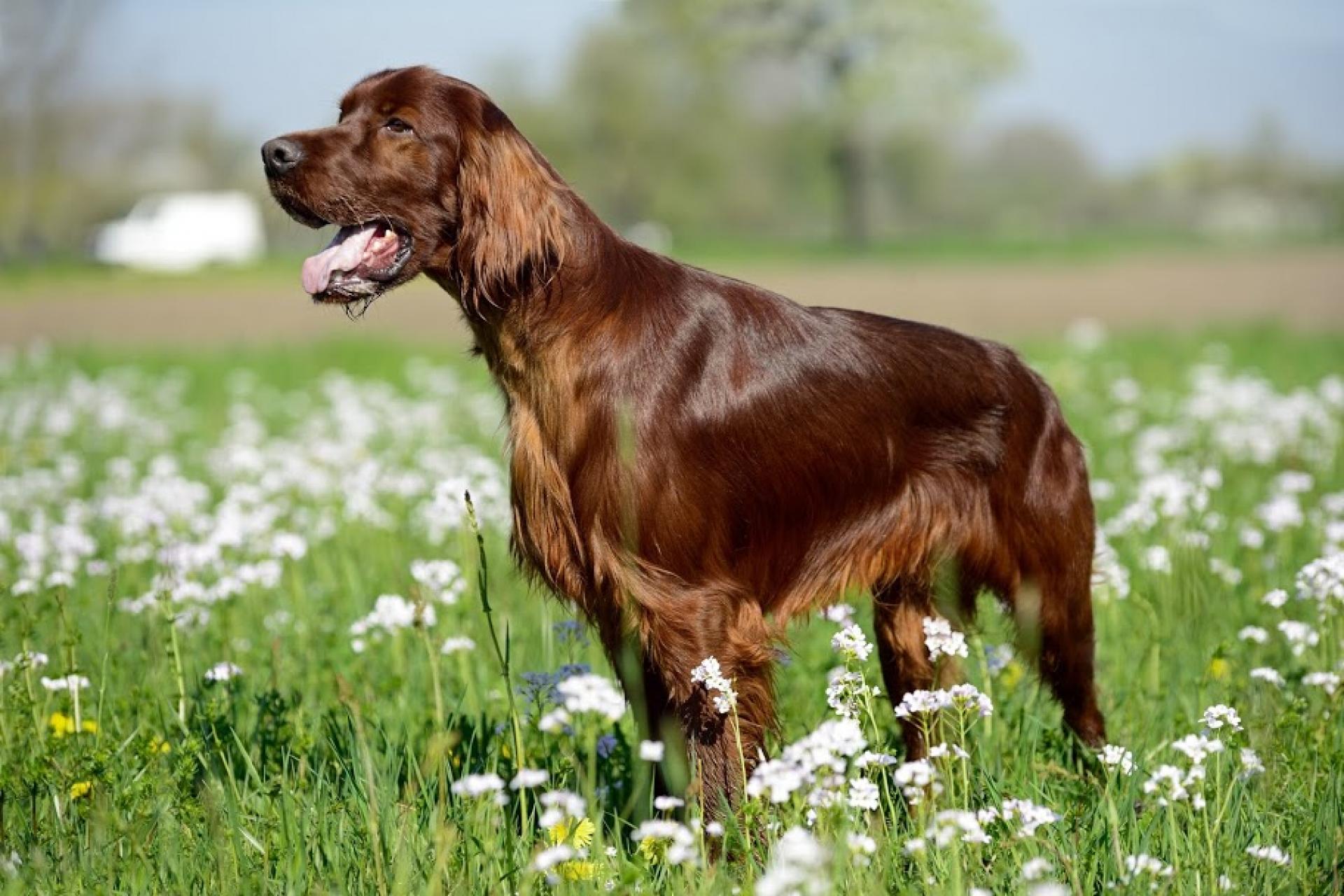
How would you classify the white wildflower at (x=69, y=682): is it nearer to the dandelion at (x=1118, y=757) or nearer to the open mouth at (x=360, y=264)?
the open mouth at (x=360, y=264)

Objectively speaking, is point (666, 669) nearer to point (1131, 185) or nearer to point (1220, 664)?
point (1220, 664)

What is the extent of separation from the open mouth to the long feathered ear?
144 millimetres

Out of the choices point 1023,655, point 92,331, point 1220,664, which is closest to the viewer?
point 1023,655

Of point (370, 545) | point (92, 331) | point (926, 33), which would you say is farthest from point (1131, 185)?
point (370, 545)

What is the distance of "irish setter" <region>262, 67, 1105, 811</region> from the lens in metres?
3.05

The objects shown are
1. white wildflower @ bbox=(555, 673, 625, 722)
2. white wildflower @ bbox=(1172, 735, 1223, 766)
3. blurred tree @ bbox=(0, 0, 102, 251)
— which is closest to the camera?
white wildflower @ bbox=(555, 673, 625, 722)

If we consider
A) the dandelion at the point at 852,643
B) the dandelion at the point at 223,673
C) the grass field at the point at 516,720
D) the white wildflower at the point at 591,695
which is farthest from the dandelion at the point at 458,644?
the white wildflower at the point at 591,695

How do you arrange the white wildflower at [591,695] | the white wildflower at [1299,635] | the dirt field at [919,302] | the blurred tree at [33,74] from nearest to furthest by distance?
the white wildflower at [591,695]
the white wildflower at [1299,635]
the dirt field at [919,302]
the blurred tree at [33,74]

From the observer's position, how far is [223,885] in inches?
103

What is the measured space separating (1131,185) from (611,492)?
69005 millimetres

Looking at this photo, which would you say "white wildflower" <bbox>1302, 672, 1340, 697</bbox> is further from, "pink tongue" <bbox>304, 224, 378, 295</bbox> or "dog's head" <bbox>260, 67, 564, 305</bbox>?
"pink tongue" <bbox>304, 224, 378, 295</bbox>

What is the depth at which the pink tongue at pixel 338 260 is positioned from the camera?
10.3 ft

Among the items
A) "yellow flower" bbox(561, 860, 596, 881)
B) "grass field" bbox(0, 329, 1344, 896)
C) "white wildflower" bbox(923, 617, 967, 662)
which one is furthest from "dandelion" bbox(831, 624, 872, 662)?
"yellow flower" bbox(561, 860, 596, 881)

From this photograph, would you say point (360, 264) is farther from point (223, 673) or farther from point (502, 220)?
point (223, 673)
